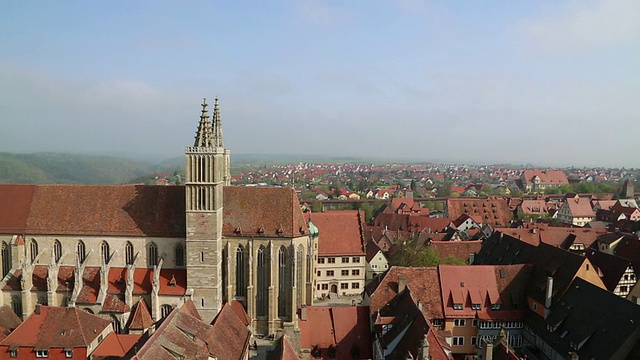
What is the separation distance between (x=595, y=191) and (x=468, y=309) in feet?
520

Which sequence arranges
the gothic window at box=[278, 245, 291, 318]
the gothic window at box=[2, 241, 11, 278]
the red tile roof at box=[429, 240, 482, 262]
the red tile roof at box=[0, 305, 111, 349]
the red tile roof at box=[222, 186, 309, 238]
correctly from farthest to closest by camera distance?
1. the red tile roof at box=[429, 240, 482, 262]
2. the gothic window at box=[278, 245, 291, 318]
3. the gothic window at box=[2, 241, 11, 278]
4. the red tile roof at box=[222, 186, 309, 238]
5. the red tile roof at box=[0, 305, 111, 349]

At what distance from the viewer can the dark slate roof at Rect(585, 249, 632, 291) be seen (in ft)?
163

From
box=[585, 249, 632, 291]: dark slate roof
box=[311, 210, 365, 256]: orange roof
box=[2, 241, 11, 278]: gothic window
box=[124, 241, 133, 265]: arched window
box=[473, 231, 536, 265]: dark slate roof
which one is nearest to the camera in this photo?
box=[585, 249, 632, 291]: dark slate roof

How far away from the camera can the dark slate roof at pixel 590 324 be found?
33.9 meters

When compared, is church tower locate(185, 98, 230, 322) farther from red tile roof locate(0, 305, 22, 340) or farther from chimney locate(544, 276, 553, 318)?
chimney locate(544, 276, 553, 318)

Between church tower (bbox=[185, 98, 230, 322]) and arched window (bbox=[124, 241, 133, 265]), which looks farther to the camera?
arched window (bbox=[124, 241, 133, 265])

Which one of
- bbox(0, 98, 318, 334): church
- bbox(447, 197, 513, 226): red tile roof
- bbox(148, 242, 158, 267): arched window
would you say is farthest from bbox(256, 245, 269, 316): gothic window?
bbox(447, 197, 513, 226): red tile roof

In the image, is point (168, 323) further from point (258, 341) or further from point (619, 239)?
point (619, 239)

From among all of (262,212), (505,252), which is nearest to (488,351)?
(262,212)

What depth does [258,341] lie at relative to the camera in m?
49.8

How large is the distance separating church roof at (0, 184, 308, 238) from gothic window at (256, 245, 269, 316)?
2530 mm

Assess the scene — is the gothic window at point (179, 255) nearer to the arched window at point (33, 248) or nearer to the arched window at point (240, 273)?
the arched window at point (240, 273)

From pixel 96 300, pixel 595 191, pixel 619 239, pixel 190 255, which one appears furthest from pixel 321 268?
pixel 595 191

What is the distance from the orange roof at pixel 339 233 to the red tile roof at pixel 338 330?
81.9ft
